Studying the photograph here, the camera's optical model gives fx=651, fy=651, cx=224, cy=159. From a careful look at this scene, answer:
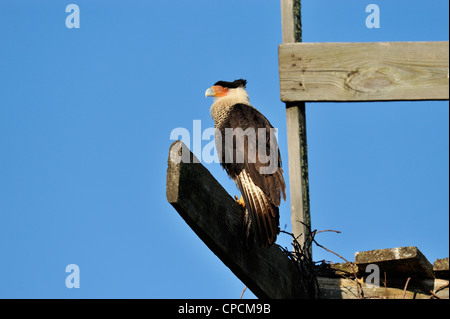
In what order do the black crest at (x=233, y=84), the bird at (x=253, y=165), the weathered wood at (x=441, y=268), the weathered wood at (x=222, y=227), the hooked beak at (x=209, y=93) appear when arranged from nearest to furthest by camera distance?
the weathered wood at (x=222, y=227), the bird at (x=253, y=165), the weathered wood at (x=441, y=268), the hooked beak at (x=209, y=93), the black crest at (x=233, y=84)

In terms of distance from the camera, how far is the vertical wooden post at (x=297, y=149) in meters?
3.11

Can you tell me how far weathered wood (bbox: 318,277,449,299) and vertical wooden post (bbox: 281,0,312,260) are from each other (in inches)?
23.2

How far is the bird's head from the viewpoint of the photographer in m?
5.76

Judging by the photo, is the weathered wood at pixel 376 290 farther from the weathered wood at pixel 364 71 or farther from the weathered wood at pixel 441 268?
the weathered wood at pixel 364 71

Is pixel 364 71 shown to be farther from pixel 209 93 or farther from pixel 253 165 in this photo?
pixel 209 93

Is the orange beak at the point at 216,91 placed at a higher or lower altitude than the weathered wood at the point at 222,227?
higher

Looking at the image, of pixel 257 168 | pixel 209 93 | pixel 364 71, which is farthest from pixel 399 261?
pixel 209 93

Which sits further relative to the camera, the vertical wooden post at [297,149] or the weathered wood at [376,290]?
the weathered wood at [376,290]

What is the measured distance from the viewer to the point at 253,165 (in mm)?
3830

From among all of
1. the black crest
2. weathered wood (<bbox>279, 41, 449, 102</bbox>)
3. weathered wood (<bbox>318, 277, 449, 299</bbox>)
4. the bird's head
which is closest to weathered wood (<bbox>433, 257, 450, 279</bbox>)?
weathered wood (<bbox>318, 277, 449, 299</bbox>)

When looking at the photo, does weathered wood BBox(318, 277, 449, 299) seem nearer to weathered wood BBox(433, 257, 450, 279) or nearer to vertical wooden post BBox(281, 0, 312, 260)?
weathered wood BBox(433, 257, 450, 279)

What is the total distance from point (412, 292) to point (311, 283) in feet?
1.92

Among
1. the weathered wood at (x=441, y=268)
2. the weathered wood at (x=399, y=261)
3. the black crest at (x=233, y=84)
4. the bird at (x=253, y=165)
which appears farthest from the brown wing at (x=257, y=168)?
the black crest at (x=233, y=84)

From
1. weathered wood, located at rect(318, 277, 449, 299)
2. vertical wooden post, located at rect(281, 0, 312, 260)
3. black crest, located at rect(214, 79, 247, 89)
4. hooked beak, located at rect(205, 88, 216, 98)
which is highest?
black crest, located at rect(214, 79, 247, 89)
